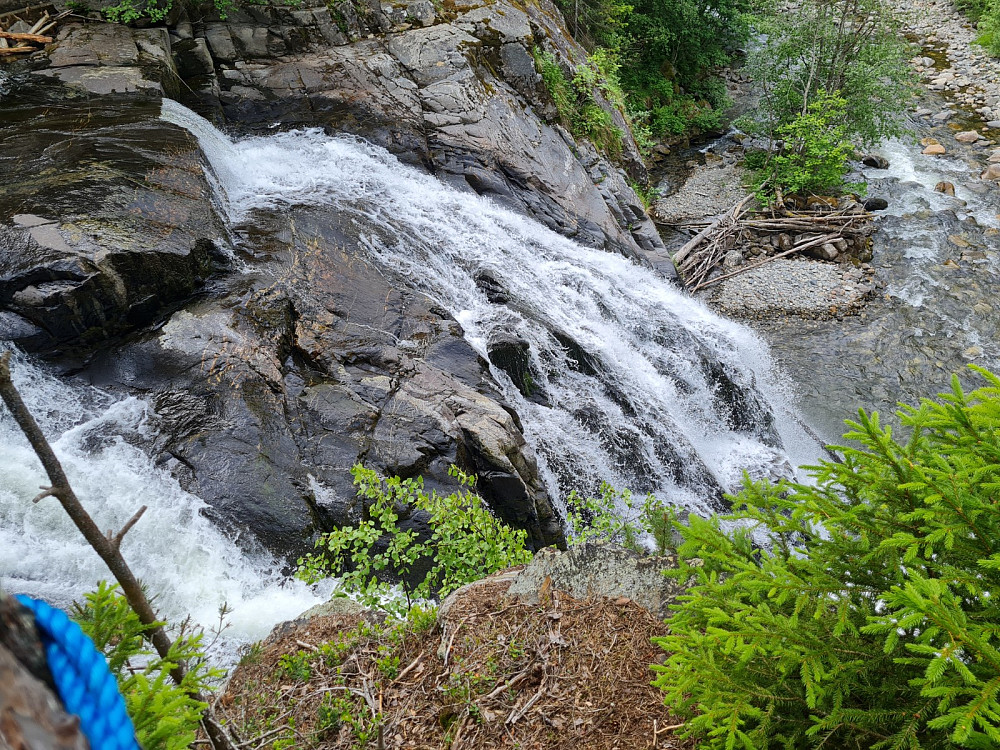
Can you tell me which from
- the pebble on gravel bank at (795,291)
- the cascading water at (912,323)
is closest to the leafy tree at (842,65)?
the cascading water at (912,323)

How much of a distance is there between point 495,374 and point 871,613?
207 inches

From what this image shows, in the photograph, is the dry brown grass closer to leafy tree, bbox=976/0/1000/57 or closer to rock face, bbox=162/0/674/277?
rock face, bbox=162/0/674/277

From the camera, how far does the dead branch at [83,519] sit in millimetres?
1844

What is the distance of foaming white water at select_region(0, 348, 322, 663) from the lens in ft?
15.0

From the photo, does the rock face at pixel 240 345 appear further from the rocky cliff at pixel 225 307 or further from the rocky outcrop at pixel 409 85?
the rocky outcrop at pixel 409 85

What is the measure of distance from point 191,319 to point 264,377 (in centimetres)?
105

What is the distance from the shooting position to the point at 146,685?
1943 millimetres

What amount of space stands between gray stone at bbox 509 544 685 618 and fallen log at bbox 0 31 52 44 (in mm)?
10881

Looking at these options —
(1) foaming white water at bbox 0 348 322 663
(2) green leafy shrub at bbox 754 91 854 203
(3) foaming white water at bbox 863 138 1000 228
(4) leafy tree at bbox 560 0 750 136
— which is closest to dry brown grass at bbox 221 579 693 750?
(1) foaming white water at bbox 0 348 322 663

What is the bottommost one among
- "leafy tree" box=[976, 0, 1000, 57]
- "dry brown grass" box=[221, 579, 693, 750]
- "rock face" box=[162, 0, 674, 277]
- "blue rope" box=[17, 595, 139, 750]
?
"dry brown grass" box=[221, 579, 693, 750]

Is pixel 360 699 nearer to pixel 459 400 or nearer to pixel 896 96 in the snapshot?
pixel 459 400

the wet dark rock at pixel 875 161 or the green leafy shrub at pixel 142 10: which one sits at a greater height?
the green leafy shrub at pixel 142 10

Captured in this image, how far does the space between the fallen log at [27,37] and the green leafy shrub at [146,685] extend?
1068 centimetres

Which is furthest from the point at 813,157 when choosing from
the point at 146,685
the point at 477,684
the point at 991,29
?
the point at 146,685
